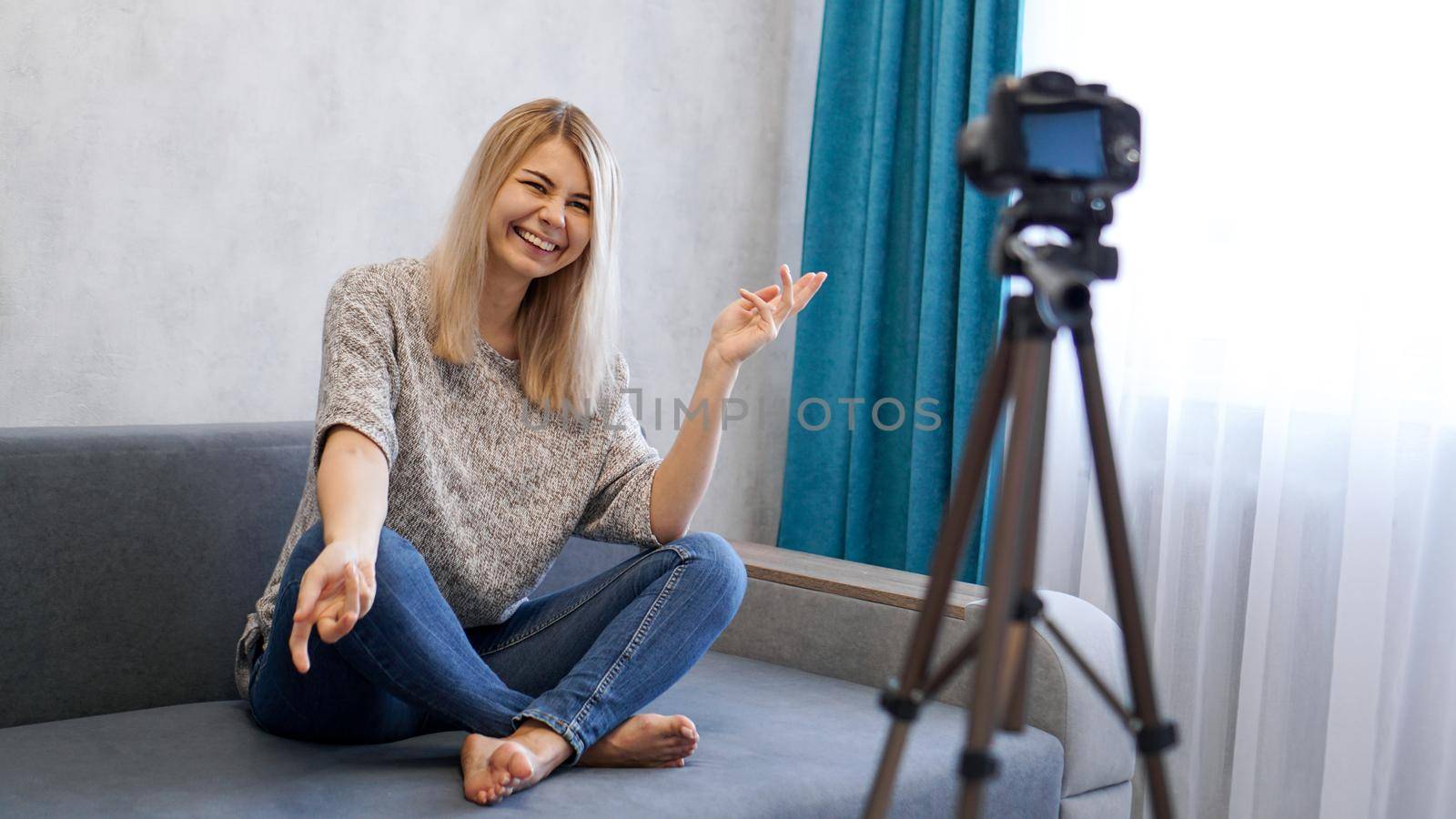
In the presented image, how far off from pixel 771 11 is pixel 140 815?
7.67ft

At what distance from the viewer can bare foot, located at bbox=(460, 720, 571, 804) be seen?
1.35 meters

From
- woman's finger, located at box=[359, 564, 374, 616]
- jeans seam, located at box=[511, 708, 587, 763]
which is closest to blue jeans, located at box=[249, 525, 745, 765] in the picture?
jeans seam, located at box=[511, 708, 587, 763]

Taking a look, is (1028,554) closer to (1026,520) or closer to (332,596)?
(1026,520)

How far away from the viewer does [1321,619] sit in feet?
7.34

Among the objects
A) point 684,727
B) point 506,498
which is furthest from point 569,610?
point 684,727

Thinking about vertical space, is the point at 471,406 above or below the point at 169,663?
above

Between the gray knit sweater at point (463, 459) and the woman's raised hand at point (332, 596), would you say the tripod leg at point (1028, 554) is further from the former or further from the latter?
the gray knit sweater at point (463, 459)

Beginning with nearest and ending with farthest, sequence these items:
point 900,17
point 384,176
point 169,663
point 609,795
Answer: point 609,795 < point 169,663 < point 384,176 < point 900,17

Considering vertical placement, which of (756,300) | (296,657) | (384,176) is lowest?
(296,657)

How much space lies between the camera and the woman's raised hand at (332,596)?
47.9 inches

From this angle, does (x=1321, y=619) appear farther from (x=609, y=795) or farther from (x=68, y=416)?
(x=68, y=416)

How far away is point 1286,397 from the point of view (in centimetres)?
226

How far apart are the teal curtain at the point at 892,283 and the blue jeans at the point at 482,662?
1.18 m

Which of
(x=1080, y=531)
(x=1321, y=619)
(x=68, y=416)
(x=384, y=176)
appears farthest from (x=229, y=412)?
(x=1321, y=619)
